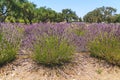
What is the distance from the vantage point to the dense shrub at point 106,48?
483 centimetres

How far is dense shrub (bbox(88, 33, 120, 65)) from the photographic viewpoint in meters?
4.83

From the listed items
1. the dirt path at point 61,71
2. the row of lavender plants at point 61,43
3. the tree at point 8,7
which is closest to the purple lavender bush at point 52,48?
the row of lavender plants at point 61,43

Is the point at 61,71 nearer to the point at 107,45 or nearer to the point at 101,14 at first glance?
the point at 107,45

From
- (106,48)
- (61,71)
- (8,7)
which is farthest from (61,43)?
(8,7)

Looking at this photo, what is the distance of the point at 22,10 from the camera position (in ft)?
116

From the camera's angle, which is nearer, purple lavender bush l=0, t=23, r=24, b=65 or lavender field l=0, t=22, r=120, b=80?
lavender field l=0, t=22, r=120, b=80

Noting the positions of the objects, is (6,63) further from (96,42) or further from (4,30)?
(96,42)

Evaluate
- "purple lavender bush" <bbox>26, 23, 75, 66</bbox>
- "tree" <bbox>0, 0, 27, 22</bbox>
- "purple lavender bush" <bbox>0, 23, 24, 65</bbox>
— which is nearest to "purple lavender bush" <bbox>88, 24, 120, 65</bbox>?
"purple lavender bush" <bbox>26, 23, 75, 66</bbox>

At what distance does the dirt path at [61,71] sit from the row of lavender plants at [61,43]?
0.13 m

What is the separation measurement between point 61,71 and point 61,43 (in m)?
0.48

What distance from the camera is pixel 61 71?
14.6ft

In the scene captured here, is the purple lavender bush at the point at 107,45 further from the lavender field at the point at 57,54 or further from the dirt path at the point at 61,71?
the dirt path at the point at 61,71

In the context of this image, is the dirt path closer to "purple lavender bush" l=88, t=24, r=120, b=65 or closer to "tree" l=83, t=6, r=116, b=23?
"purple lavender bush" l=88, t=24, r=120, b=65

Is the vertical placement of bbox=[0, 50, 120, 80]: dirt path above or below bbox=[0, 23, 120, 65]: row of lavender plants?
below
